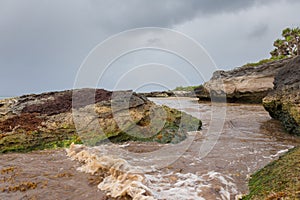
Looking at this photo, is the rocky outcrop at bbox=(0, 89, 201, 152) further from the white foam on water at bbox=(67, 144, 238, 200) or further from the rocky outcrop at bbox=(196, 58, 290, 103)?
the rocky outcrop at bbox=(196, 58, 290, 103)

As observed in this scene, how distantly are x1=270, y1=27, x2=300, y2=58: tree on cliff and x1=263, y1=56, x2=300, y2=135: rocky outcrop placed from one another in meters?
31.7

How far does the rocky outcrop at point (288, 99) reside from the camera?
23.7 ft

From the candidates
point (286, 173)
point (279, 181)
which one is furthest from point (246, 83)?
point (279, 181)

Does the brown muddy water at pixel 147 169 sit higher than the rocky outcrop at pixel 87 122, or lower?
lower

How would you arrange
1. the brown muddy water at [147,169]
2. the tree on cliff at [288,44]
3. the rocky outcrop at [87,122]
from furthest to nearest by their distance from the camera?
1. the tree on cliff at [288,44]
2. the rocky outcrop at [87,122]
3. the brown muddy water at [147,169]

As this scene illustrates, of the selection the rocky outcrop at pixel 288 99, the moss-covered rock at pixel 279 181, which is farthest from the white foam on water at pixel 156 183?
the rocky outcrop at pixel 288 99

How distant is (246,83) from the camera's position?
63.7 ft

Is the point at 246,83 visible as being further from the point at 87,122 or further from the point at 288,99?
the point at 87,122

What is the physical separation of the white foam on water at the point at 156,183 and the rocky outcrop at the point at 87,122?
2742 mm

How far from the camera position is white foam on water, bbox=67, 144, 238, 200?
134 inches

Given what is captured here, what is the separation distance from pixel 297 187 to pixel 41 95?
9536 millimetres

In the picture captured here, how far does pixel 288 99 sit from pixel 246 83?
12.4 m

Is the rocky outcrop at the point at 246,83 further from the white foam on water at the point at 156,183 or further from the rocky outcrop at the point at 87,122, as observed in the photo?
the white foam on water at the point at 156,183

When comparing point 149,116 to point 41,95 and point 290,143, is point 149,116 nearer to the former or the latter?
point 290,143
